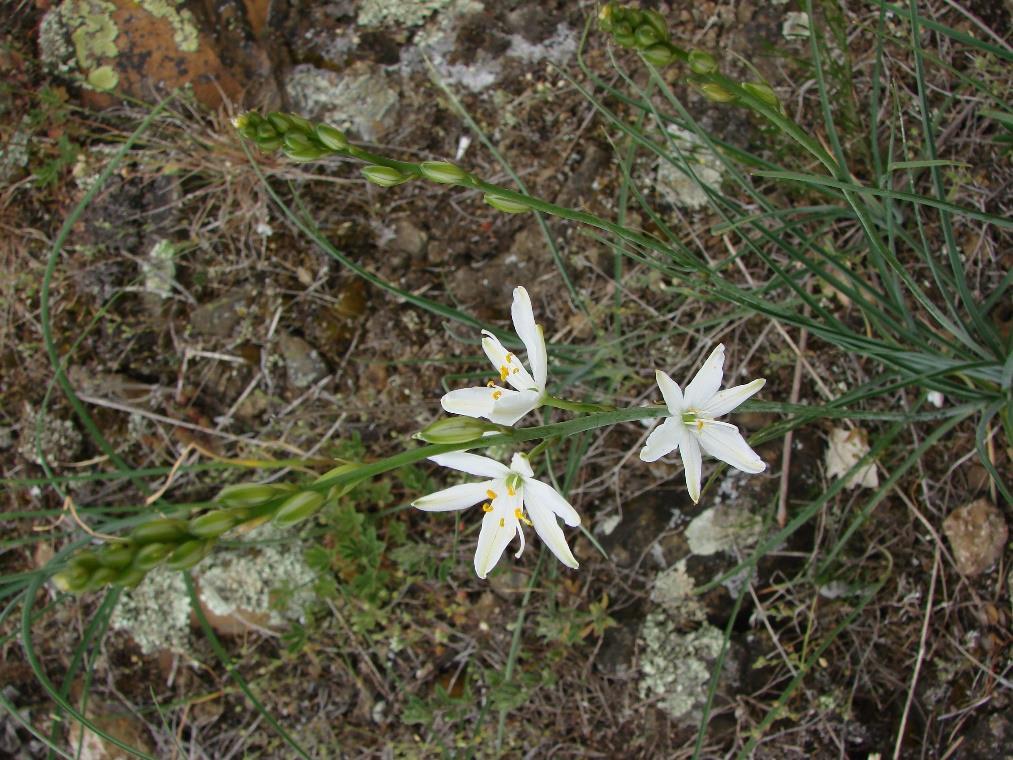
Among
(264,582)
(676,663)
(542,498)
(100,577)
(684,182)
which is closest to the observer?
(100,577)

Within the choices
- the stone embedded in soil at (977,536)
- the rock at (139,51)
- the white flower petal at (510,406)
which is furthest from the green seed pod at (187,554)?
the rock at (139,51)

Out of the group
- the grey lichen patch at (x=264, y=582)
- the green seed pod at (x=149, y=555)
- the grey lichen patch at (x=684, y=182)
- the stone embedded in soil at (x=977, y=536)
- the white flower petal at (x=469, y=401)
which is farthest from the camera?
the grey lichen patch at (x=264, y=582)

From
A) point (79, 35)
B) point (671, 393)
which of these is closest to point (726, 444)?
point (671, 393)

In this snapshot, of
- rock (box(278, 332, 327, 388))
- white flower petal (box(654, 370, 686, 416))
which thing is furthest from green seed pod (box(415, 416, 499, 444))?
rock (box(278, 332, 327, 388))

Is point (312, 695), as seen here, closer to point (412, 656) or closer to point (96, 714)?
point (412, 656)

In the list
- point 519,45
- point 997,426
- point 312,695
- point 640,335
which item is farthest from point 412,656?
point 519,45

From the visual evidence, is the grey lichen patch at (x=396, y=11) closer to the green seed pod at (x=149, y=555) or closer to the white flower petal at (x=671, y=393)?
the white flower petal at (x=671, y=393)

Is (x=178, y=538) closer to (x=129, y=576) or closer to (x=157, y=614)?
(x=129, y=576)

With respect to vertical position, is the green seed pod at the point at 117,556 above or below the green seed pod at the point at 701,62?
below
